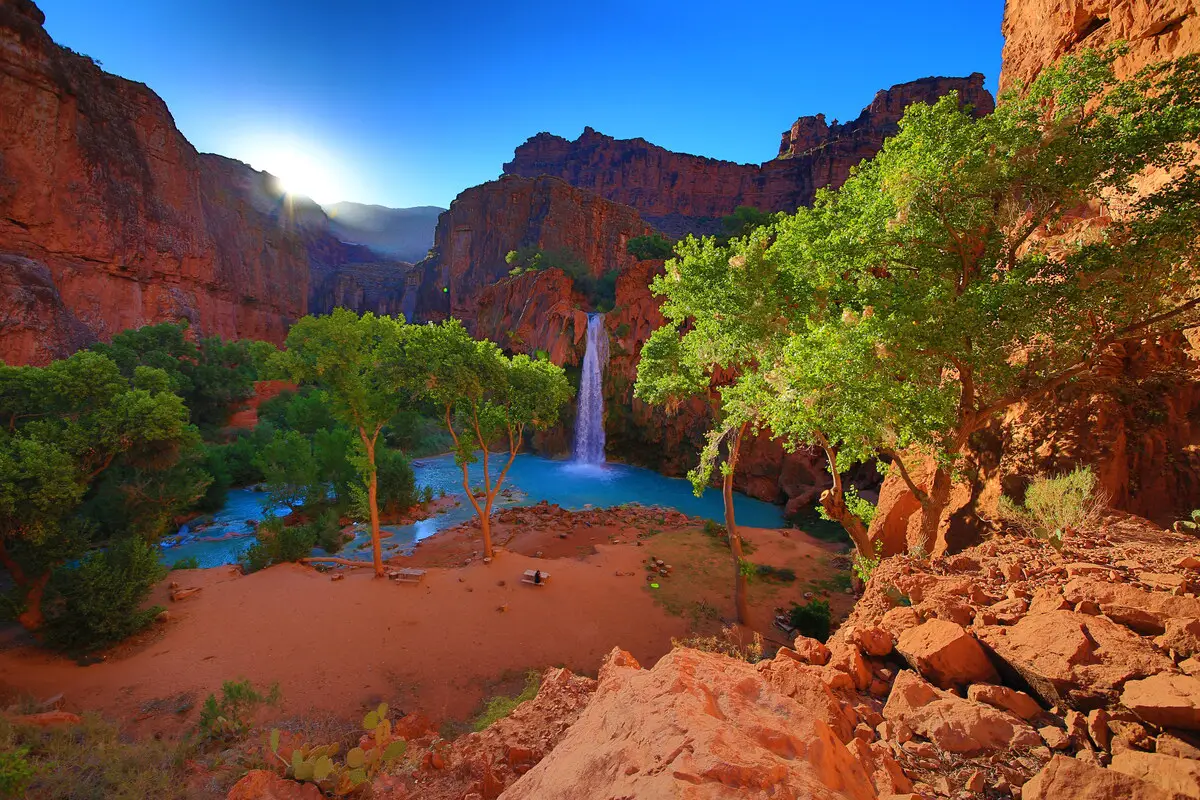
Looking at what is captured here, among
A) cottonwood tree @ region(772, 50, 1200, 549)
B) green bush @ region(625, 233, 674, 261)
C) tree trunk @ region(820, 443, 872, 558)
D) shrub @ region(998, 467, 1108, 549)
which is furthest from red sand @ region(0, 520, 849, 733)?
green bush @ region(625, 233, 674, 261)

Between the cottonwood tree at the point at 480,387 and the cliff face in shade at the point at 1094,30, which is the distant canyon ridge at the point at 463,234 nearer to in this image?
the cliff face in shade at the point at 1094,30

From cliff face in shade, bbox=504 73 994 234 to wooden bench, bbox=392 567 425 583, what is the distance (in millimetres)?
60933

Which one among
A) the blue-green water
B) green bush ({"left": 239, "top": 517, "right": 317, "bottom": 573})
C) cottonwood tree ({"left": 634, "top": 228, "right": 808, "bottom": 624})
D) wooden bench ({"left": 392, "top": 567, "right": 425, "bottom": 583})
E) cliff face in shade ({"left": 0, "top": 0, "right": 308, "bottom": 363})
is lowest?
the blue-green water

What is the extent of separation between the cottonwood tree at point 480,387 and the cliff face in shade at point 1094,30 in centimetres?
1220

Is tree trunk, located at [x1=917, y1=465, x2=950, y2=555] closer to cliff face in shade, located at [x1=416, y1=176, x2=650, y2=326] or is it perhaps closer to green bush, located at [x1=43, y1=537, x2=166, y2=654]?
green bush, located at [x1=43, y1=537, x2=166, y2=654]

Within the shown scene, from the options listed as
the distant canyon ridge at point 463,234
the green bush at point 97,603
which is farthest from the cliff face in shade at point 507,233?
the green bush at point 97,603

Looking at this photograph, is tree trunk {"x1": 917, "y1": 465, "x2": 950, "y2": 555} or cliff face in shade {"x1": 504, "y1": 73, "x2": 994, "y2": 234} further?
cliff face in shade {"x1": 504, "y1": 73, "x2": 994, "y2": 234}

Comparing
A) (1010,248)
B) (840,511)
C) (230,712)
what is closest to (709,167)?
(1010,248)

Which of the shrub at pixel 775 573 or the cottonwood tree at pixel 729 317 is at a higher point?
the cottonwood tree at pixel 729 317

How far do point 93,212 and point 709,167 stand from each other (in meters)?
66.0

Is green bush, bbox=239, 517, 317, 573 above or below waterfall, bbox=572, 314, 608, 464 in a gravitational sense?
below

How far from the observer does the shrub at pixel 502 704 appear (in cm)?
611

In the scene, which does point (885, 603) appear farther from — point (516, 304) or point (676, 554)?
point (516, 304)

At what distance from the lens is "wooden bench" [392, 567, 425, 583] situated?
1083 centimetres
